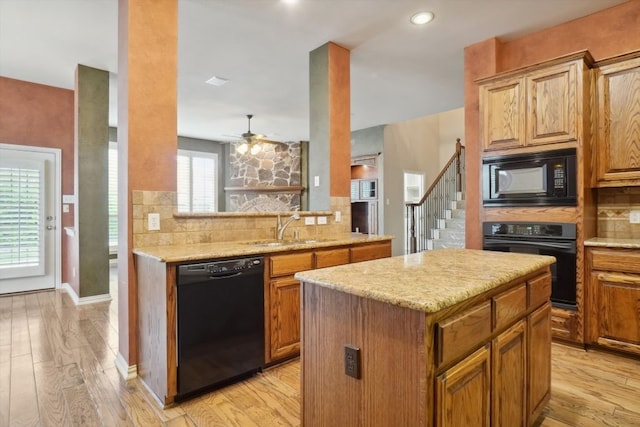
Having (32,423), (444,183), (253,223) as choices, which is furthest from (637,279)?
(444,183)

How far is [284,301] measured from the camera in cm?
259

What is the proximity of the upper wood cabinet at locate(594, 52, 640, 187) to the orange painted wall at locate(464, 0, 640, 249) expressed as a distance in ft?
0.92

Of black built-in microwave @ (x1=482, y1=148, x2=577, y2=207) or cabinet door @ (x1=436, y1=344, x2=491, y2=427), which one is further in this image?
black built-in microwave @ (x1=482, y1=148, x2=577, y2=207)

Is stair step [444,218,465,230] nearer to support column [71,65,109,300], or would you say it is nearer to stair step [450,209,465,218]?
stair step [450,209,465,218]

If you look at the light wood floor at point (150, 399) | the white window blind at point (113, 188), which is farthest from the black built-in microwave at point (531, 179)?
the white window blind at point (113, 188)

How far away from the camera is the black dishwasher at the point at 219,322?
2.12 metres

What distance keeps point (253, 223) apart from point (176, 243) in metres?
0.70

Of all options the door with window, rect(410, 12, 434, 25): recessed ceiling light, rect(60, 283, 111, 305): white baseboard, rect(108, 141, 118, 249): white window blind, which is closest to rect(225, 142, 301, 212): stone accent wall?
rect(108, 141, 118, 249): white window blind

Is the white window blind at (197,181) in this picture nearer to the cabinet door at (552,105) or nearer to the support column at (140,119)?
the support column at (140,119)

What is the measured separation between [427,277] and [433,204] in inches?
237

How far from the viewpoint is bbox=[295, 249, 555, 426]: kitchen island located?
1099mm

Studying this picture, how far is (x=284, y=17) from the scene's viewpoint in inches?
129

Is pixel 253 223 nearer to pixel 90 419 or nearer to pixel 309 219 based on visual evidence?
pixel 309 219

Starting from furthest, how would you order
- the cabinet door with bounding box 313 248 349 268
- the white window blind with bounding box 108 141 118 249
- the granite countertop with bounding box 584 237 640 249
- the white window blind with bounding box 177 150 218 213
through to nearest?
the white window blind with bounding box 177 150 218 213, the white window blind with bounding box 108 141 118 249, the cabinet door with bounding box 313 248 349 268, the granite countertop with bounding box 584 237 640 249
